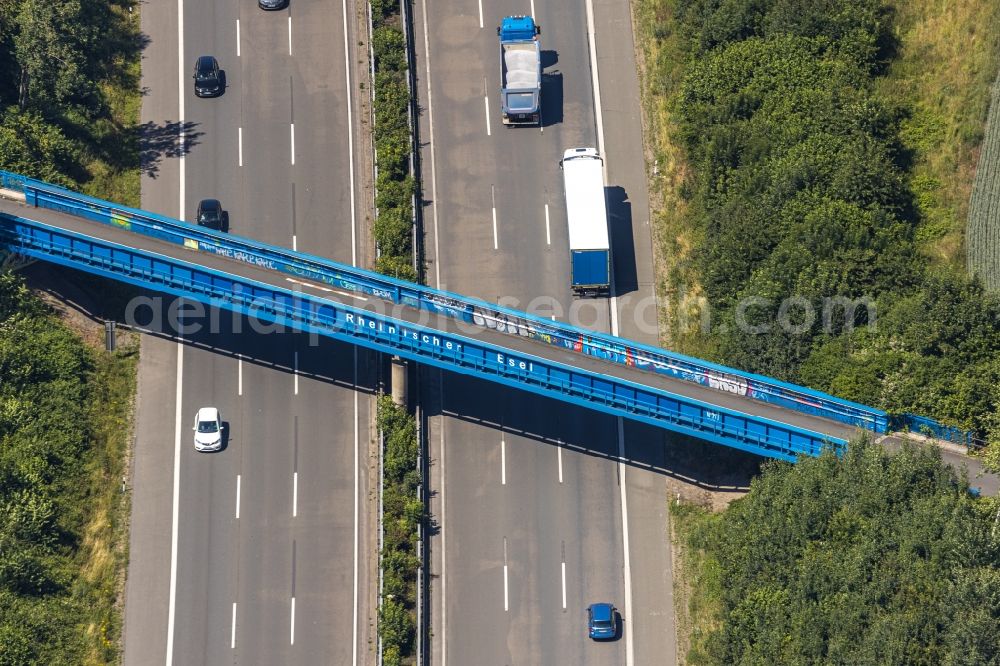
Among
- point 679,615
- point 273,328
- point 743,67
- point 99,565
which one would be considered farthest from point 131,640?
point 743,67

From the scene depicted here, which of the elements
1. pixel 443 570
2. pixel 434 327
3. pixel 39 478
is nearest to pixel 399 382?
pixel 434 327

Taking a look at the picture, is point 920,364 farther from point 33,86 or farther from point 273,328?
point 33,86

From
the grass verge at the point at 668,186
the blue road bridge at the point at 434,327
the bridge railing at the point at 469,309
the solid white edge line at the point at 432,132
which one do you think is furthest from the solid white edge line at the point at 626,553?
the solid white edge line at the point at 432,132

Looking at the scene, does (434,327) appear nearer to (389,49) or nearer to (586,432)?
(586,432)

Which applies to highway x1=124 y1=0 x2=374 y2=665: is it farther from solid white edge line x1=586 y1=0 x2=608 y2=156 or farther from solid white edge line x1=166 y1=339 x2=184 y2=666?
solid white edge line x1=586 y1=0 x2=608 y2=156

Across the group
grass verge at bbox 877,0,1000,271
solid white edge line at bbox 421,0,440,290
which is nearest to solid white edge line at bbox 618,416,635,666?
solid white edge line at bbox 421,0,440,290

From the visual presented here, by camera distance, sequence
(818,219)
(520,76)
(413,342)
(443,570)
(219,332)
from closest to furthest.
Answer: (413,342) < (443,570) < (818,219) < (219,332) < (520,76)
